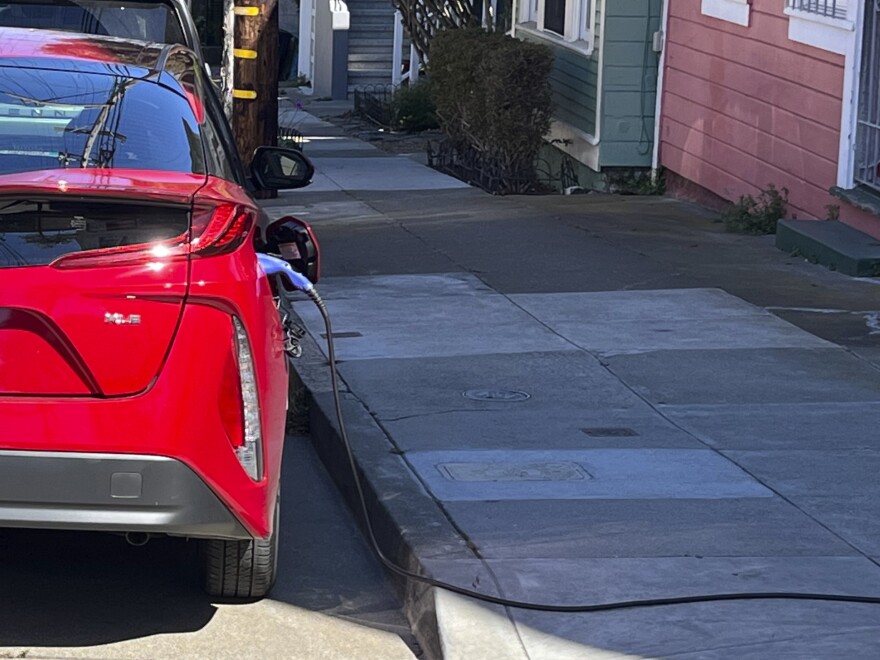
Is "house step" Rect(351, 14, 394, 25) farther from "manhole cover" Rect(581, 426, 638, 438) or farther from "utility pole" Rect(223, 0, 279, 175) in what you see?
"manhole cover" Rect(581, 426, 638, 438)

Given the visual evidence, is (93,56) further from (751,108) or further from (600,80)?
(600,80)

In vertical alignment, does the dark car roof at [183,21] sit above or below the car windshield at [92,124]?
above

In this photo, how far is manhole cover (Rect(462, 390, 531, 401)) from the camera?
714 cm

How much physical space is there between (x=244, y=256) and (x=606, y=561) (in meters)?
1.54

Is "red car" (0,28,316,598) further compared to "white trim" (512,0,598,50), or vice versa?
"white trim" (512,0,598,50)

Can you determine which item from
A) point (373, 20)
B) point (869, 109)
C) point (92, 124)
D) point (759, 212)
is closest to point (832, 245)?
point (869, 109)

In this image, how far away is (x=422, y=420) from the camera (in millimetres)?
6707

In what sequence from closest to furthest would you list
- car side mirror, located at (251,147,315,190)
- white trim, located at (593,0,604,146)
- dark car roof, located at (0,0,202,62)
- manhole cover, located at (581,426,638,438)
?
car side mirror, located at (251,147,315,190) < manhole cover, located at (581,426,638,438) < dark car roof, located at (0,0,202,62) < white trim, located at (593,0,604,146)

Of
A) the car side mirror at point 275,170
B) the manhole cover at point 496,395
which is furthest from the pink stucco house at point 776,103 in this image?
the car side mirror at point 275,170

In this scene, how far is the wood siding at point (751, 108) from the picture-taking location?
11.6 meters

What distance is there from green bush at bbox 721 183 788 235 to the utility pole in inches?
162

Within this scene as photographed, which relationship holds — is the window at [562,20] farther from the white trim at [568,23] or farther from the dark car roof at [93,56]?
the dark car roof at [93,56]

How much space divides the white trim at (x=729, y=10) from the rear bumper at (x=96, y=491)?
997 cm

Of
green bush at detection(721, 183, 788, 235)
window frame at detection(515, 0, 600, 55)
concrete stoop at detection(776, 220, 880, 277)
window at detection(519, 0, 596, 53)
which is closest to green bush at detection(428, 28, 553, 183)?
window frame at detection(515, 0, 600, 55)
